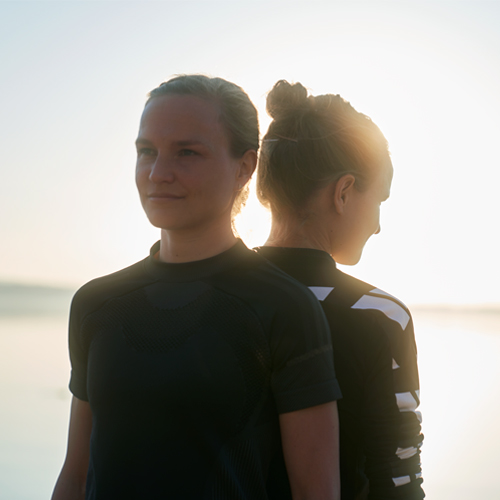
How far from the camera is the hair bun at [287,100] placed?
5.73ft

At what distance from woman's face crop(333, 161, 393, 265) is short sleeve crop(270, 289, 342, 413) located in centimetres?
40

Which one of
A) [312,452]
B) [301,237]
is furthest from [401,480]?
[301,237]

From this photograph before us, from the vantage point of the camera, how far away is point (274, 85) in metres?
1.80

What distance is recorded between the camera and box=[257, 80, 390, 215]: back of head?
5.42 feet

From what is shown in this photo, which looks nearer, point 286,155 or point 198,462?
point 198,462

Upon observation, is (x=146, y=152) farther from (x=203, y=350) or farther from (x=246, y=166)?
(x=203, y=350)

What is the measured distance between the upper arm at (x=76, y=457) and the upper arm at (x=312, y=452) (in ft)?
1.89

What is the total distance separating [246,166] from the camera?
61.3 inches

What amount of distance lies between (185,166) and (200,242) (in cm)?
19

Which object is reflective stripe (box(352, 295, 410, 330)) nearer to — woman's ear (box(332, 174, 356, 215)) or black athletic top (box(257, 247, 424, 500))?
black athletic top (box(257, 247, 424, 500))

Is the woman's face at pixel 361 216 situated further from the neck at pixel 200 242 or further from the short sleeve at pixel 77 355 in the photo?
the short sleeve at pixel 77 355

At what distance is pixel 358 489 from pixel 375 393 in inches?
9.5

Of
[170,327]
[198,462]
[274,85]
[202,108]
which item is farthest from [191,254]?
[274,85]

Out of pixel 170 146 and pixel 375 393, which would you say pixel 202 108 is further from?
pixel 375 393
